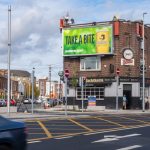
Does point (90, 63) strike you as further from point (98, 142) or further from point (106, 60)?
point (98, 142)

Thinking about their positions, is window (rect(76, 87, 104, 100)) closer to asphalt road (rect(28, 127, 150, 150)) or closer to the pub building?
the pub building

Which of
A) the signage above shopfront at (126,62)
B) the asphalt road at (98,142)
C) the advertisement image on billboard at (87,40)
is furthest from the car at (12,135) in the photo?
the signage above shopfront at (126,62)

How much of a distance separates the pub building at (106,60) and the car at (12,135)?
143ft

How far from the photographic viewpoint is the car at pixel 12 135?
32.3 feet

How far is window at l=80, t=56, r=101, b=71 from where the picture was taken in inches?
2219

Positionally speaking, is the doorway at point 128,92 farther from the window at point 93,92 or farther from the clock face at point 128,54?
the clock face at point 128,54

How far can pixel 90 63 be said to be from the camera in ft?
187

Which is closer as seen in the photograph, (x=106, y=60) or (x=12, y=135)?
(x=12, y=135)

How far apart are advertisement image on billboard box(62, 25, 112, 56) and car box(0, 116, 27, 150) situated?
4476 centimetres

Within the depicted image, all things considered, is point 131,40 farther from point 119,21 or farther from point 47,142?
point 47,142

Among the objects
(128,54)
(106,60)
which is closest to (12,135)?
(106,60)

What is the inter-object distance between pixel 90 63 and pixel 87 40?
2.72 m

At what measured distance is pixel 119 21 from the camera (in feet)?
180

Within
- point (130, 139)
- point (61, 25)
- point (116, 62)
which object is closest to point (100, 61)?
point (116, 62)
